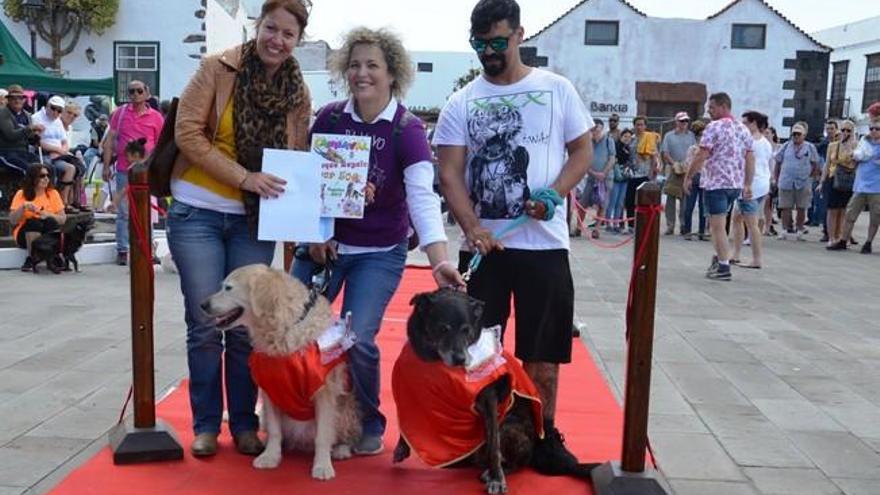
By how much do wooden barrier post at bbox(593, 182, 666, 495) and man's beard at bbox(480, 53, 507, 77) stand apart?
0.78m

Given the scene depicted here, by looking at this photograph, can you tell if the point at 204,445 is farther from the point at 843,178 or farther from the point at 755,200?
the point at 843,178

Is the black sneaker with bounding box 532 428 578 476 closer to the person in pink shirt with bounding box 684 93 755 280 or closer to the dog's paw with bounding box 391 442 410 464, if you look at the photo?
the dog's paw with bounding box 391 442 410 464

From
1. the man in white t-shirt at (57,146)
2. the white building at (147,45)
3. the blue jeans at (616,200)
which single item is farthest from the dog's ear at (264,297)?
the white building at (147,45)

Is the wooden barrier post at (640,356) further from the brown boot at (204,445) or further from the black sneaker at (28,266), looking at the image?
the black sneaker at (28,266)

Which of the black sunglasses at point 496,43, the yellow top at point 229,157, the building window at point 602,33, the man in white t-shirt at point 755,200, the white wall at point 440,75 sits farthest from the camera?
the white wall at point 440,75

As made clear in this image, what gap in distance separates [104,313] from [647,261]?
17.1 feet

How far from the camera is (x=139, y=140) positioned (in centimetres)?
918

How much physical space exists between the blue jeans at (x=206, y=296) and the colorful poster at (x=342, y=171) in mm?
399

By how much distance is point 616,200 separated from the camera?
1423cm

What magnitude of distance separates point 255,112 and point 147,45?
20257 mm

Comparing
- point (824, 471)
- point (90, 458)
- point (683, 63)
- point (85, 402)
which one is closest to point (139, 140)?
point (85, 402)

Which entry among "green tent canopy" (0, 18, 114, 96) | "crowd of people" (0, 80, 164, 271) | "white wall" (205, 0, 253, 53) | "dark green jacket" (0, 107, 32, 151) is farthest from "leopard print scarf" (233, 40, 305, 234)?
"white wall" (205, 0, 253, 53)

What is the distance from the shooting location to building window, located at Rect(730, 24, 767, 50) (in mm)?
40312

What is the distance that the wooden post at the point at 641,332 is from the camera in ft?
10.9
